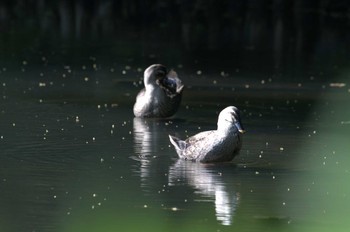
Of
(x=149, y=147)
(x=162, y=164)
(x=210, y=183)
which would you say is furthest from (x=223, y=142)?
(x=149, y=147)

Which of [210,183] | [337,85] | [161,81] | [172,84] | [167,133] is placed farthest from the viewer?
[337,85]

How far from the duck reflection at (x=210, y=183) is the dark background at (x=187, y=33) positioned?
10.7 meters

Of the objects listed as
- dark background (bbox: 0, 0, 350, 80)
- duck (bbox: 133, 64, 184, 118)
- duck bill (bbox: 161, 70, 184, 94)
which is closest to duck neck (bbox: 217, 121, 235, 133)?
duck (bbox: 133, 64, 184, 118)

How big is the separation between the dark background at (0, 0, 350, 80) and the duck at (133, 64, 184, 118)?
5.98 m

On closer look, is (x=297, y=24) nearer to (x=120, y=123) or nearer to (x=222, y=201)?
(x=120, y=123)

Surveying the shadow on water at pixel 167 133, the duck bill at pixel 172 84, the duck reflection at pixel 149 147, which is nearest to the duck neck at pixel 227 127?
the shadow on water at pixel 167 133

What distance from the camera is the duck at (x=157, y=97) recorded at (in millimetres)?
18609

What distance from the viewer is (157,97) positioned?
1884 centimetres

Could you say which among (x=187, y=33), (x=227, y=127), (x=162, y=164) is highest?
(x=227, y=127)

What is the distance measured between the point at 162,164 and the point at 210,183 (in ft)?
4.00

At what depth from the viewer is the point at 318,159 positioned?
589 inches

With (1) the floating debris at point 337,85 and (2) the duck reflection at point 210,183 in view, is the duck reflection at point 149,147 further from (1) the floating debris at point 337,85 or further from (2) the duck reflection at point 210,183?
(1) the floating debris at point 337,85

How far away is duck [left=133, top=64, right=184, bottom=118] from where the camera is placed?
61.1 feet

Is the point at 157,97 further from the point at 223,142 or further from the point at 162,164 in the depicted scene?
the point at 223,142
